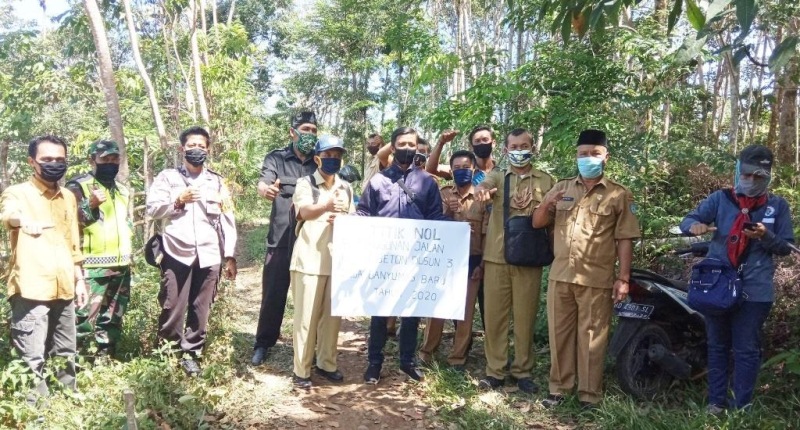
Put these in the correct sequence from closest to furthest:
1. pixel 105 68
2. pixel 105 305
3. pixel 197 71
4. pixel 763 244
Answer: pixel 763 244 < pixel 105 305 < pixel 105 68 < pixel 197 71

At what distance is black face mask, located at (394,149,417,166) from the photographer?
434cm

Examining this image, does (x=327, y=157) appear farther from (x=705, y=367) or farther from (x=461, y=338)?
(x=705, y=367)

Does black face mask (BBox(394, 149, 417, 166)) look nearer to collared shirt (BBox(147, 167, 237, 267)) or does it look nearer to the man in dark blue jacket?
the man in dark blue jacket

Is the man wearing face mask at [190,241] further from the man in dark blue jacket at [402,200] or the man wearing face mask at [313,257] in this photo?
the man in dark blue jacket at [402,200]

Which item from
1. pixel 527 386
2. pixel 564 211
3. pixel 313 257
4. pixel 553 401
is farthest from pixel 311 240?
pixel 553 401

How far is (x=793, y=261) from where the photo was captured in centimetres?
507

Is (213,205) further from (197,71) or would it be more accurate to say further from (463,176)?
(197,71)

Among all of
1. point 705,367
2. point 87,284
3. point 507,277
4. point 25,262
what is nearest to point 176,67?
point 87,284

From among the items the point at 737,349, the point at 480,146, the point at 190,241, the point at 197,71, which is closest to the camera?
the point at 737,349

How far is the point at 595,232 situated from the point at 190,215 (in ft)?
9.71

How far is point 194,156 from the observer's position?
4.28 m

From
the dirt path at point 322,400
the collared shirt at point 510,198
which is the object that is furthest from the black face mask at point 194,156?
the collared shirt at point 510,198

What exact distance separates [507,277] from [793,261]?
9.08 ft

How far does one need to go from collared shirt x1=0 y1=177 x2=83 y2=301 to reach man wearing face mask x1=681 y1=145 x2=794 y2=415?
13.5ft
